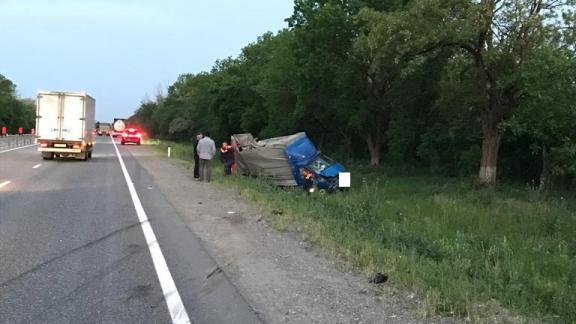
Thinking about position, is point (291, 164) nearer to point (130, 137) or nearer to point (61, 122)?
point (61, 122)

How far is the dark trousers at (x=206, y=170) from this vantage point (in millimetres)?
21141

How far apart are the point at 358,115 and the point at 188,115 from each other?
55754 millimetres

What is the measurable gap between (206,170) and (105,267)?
44.8 feet

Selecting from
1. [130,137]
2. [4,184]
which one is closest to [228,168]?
[4,184]

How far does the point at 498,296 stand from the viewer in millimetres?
6461

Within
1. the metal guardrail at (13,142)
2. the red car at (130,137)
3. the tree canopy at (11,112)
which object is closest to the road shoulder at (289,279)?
the metal guardrail at (13,142)

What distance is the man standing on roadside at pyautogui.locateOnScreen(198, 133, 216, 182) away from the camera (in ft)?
68.0

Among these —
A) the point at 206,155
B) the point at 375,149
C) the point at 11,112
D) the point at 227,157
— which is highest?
the point at 11,112

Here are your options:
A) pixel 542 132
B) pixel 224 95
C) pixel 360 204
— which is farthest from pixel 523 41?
pixel 224 95

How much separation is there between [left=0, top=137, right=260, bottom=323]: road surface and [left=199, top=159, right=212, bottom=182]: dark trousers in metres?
6.31

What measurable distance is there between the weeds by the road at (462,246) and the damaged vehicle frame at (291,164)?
2.07 m

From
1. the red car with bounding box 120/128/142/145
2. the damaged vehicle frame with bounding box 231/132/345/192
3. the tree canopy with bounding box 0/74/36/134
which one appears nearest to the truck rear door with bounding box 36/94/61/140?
the damaged vehicle frame with bounding box 231/132/345/192

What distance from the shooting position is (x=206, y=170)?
69.8ft

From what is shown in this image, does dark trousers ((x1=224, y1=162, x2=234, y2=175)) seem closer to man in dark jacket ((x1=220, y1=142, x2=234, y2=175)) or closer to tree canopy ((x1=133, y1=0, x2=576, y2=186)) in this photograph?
man in dark jacket ((x1=220, y1=142, x2=234, y2=175))
